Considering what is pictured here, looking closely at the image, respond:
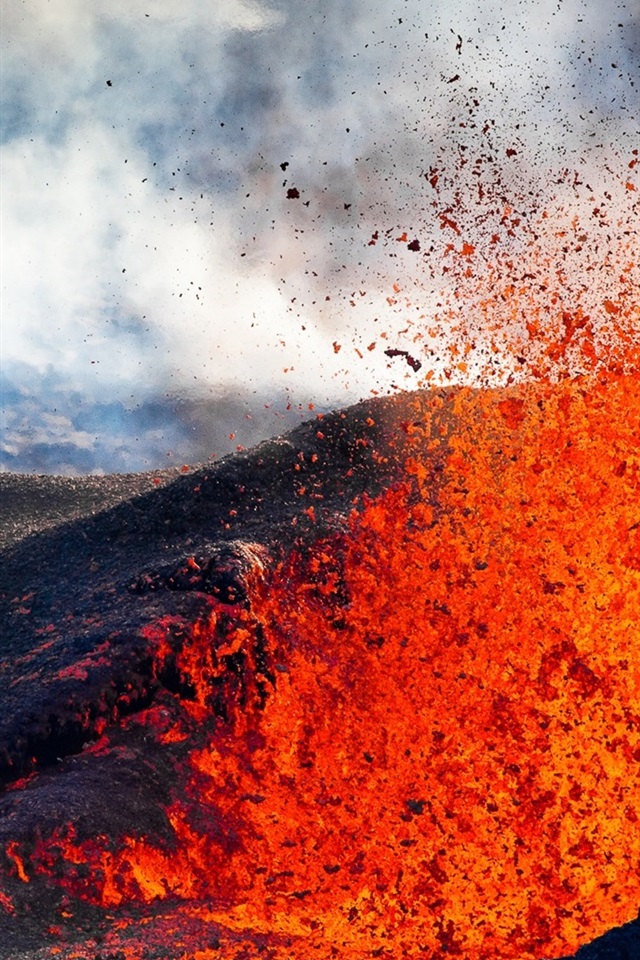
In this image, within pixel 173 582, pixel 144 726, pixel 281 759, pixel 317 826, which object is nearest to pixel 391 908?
pixel 317 826

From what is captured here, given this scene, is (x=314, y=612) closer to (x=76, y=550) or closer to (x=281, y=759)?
(x=281, y=759)

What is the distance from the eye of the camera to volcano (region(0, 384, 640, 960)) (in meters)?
10.1

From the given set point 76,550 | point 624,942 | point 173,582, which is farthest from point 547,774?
point 76,550

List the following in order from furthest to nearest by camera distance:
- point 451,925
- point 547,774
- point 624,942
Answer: point 547,774 < point 451,925 < point 624,942

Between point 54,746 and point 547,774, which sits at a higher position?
point 54,746

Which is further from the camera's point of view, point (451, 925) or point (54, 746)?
point (54, 746)

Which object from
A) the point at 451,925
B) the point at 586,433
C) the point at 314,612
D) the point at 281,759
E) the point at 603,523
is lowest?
the point at 451,925

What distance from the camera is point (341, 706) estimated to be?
42.4 feet

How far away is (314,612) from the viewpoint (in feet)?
46.8

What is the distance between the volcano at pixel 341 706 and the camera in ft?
33.0

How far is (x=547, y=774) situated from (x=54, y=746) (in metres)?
6.65

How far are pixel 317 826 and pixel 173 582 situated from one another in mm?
4681

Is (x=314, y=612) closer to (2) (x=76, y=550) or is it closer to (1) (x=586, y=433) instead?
(2) (x=76, y=550)

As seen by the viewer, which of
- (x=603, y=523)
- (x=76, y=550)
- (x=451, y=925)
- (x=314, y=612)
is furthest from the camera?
(x=76, y=550)
